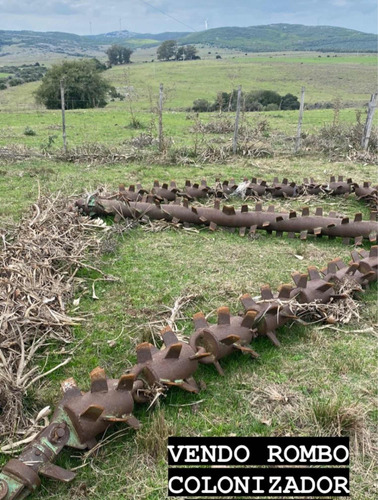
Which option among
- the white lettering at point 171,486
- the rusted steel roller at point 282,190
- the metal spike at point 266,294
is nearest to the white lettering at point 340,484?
the white lettering at point 171,486

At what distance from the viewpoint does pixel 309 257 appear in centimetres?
581

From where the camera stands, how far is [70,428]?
269cm

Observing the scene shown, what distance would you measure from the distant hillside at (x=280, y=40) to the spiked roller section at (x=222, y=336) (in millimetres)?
140471

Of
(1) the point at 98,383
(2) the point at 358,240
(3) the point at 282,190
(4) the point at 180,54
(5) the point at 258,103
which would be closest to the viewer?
(1) the point at 98,383

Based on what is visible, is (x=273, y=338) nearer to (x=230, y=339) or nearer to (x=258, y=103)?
(x=230, y=339)

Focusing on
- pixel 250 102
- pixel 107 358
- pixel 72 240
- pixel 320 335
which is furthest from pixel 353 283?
pixel 250 102

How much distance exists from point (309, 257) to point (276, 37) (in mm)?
195466

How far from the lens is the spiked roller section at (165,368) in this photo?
305 cm

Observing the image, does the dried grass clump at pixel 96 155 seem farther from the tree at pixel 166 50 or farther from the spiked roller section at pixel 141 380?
the tree at pixel 166 50

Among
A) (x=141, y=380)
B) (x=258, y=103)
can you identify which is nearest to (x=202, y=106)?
(x=258, y=103)

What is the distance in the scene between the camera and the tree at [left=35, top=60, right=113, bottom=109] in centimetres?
3019

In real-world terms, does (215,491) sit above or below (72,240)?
below

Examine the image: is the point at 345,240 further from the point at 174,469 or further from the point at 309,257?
the point at 174,469

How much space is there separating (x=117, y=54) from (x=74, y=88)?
48.3m
